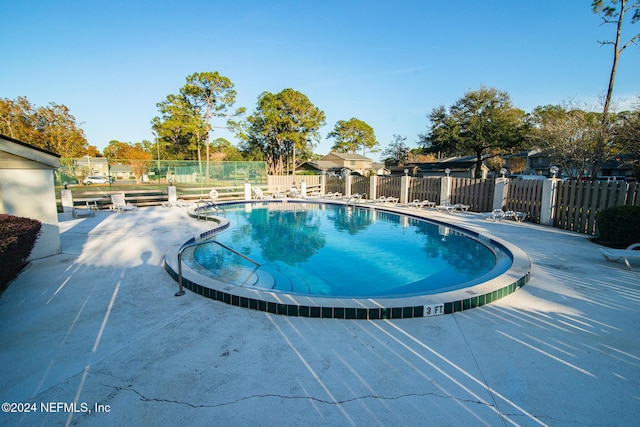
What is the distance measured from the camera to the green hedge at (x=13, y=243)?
3.76 metres

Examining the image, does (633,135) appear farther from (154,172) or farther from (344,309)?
(154,172)

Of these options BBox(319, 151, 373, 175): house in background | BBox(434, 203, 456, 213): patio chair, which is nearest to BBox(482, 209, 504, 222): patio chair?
BBox(434, 203, 456, 213): patio chair

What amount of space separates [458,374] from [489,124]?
3107 cm

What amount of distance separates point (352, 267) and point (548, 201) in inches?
311

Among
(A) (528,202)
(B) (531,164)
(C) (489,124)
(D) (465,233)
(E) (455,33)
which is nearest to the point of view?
(D) (465,233)

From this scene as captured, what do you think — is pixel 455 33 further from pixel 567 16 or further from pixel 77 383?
pixel 77 383

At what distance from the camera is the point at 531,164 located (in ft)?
143

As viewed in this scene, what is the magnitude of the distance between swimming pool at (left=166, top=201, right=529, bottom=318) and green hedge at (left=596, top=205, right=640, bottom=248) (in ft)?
7.68

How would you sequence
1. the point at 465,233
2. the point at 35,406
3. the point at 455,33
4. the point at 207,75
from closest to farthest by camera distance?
the point at 35,406 < the point at 465,233 < the point at 455,33 < the point at 207,75

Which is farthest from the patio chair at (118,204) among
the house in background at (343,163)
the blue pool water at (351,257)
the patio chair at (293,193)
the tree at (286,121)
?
the house in background at (343,163)

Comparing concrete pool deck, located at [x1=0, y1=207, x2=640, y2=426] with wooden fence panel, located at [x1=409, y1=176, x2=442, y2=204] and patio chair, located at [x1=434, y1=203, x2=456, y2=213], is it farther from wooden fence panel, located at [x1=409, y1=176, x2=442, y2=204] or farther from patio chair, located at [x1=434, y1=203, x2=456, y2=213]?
wooden fence panel, located at [x1=409, y1=176, x2=442, y2=204]

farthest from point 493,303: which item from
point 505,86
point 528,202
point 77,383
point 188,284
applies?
point 505,86

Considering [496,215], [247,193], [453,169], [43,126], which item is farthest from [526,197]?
[43,126]

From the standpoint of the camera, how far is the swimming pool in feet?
12.9
